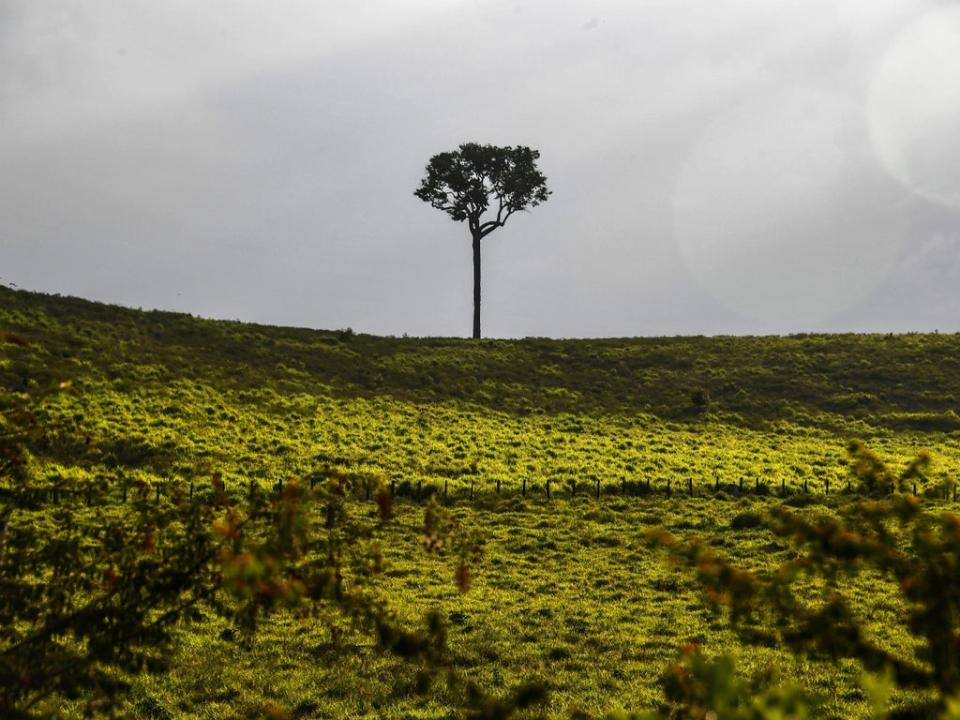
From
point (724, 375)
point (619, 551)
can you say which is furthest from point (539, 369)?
point (619, 551)

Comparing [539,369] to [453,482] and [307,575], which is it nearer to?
[453,482]

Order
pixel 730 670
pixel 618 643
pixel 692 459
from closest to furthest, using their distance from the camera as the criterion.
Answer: pixel 730 670
pixel 618 643
pixel 692 459

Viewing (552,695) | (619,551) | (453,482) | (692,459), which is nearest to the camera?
(552,695)

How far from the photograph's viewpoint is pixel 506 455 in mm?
39062

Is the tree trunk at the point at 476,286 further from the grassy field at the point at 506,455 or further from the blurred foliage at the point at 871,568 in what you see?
the blurred foliage at the point at 871,568

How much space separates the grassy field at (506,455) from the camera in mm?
15289

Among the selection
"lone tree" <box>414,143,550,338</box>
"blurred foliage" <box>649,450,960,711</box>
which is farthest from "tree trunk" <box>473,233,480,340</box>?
"blurred foliage" <box>649,450,960,711</box>

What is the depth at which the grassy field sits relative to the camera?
50.2ft

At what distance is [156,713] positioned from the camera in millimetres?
13469

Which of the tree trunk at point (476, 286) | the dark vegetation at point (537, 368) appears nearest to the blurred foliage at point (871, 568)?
the dark vegetation at point (537, 368)

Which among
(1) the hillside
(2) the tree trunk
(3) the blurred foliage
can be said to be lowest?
(3) the blurred foliage

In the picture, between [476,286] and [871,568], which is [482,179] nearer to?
[476,286]

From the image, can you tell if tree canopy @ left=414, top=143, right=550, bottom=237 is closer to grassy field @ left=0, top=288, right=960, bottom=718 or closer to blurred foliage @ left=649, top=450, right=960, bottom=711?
grassy field @ left=0, top=288, right=960, bottom=718

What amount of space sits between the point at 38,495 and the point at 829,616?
6.69 m
